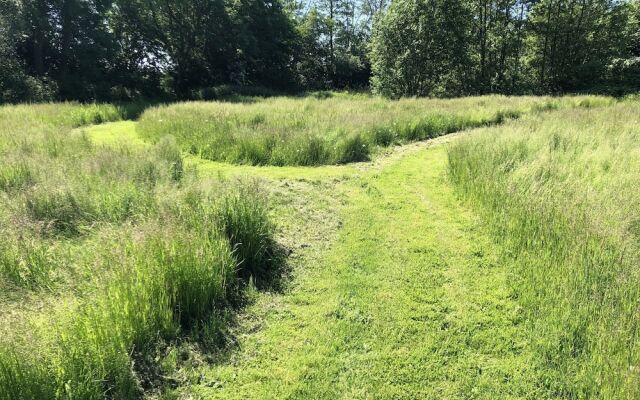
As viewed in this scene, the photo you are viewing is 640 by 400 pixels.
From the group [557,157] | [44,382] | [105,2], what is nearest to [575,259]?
[557,157]

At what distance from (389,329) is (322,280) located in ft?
3.50

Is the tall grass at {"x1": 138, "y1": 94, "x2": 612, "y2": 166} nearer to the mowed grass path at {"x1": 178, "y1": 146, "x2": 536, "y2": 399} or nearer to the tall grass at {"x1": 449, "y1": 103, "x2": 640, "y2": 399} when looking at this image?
the tall grass at {"x1": 449, "y1": 103, "x2": 640, "y2": 399}

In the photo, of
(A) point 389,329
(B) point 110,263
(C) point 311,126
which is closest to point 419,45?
(C) point 311,126

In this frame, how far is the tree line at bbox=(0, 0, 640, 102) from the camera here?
23078 mm

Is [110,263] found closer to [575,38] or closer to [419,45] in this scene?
[419,45]

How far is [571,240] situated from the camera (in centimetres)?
428

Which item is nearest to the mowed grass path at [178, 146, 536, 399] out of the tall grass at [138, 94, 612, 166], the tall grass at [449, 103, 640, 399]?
the tall grass at [449, 103, 640, 399]

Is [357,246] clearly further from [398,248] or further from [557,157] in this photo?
[557,157]

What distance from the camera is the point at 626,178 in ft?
19.1

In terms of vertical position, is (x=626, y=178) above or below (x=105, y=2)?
below

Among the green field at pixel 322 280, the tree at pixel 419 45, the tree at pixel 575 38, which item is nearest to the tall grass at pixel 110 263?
the green field at pixel 322 280

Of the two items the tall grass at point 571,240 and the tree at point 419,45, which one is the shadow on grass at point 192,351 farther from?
the tree at point 419,45

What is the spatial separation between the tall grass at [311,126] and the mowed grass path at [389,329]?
4236 millimetres

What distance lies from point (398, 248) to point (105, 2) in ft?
91.5
